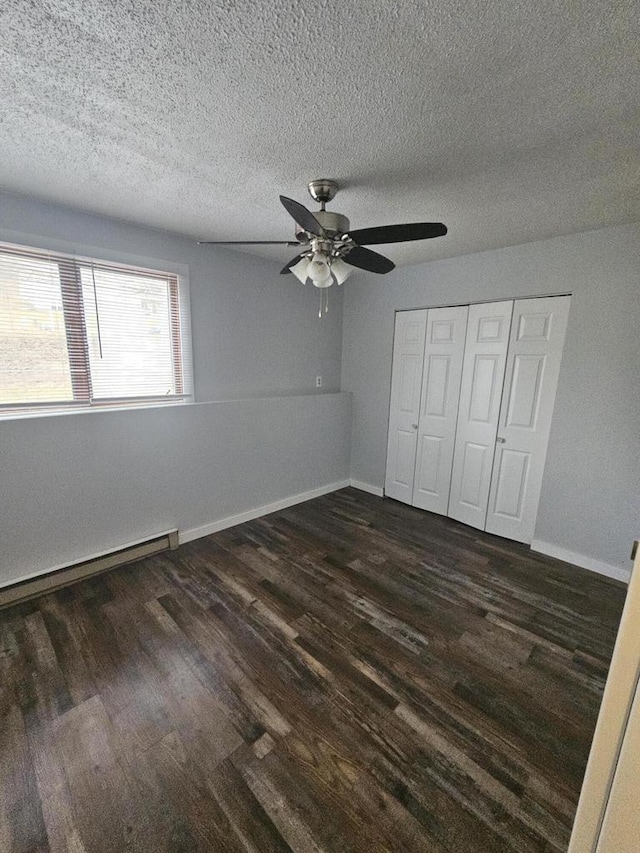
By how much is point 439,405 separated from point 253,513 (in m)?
2.14

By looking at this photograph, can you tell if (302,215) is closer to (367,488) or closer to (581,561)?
(581,561)

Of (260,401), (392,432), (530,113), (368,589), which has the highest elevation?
(530,113)

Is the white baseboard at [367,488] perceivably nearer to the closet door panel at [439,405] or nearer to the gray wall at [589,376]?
the closet door panel at [439,405]

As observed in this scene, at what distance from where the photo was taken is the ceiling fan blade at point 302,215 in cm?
132

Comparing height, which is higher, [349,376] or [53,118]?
[53,118]

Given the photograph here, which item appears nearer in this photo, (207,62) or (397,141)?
(207,62)

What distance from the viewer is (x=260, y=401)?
323 cm

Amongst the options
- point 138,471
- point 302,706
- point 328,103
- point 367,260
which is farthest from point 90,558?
point 328,103

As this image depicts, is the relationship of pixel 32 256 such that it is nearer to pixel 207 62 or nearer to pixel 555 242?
pixel 207 62

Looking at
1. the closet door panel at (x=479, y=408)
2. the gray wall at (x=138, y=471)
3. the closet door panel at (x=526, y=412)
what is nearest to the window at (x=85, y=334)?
the gray wall at (x=138, y=471)

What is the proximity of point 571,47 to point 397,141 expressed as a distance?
622 millimetres

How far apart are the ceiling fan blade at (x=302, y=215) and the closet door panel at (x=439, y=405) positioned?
208 centimetres

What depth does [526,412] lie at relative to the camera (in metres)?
2.86

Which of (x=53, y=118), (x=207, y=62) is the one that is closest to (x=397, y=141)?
(x=207, y=62)
